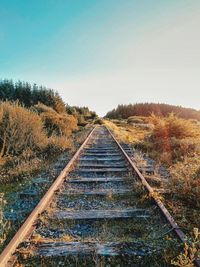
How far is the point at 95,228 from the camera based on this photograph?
3.98 metres

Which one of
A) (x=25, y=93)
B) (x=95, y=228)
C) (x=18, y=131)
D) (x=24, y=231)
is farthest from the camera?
(x=25, y=93)

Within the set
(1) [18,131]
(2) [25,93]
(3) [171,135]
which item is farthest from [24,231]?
(2) [25,93]

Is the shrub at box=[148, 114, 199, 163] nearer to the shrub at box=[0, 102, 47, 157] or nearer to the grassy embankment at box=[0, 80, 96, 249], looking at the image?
the grassy embankment at box=[0, 80, 96, 249]

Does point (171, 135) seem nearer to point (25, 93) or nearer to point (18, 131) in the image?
point (18, 131)

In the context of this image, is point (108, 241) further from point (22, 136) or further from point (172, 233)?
point (22, 136)

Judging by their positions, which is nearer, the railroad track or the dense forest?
the railroad track

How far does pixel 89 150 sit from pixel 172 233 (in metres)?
7.47

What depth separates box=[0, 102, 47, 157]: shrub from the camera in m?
9.87

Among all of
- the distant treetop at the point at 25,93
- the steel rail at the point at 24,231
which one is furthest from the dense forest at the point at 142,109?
the steel rail at the point at 24,231

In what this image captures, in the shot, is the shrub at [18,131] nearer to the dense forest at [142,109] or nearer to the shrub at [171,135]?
the shrub at [171,135]

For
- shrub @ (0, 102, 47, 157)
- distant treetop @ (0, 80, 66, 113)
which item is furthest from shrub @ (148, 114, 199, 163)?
distant treetop @ (0, 80, 66, 113)

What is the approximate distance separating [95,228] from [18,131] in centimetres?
702

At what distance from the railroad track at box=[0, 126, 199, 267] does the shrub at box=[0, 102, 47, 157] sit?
4326 mm

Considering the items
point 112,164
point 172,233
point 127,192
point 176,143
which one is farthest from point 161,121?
point 172,233
